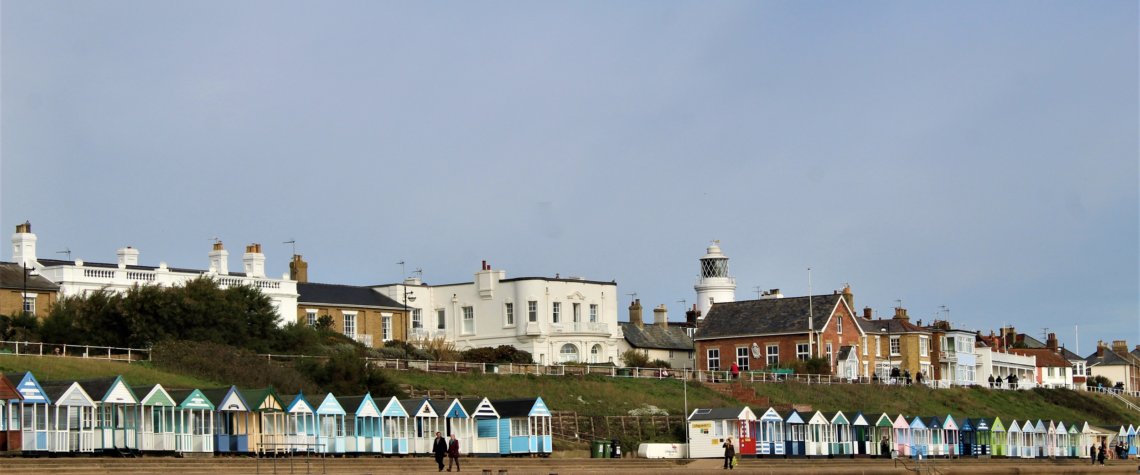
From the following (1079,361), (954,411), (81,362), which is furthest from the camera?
(1079,361)

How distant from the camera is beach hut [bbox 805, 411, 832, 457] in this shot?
6103 centimetres

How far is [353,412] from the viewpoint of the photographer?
159 feet

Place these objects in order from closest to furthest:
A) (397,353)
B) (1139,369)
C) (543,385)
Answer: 1. (543,385)
2. (397,353)
3. (1139,369)

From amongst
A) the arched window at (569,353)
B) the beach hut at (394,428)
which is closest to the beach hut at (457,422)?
the beach hut at (394,428)

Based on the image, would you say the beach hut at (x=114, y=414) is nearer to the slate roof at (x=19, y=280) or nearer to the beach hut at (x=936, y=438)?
the slate roof at (x=19, y=280)

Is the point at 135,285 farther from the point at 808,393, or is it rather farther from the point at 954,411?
the point at 954,411

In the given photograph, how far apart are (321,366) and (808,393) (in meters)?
25.1

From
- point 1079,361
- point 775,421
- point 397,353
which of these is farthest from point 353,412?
point 1079,361

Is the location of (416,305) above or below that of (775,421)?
above

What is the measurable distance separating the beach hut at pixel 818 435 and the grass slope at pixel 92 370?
21.3m

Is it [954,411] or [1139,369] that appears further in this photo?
[1139,369]

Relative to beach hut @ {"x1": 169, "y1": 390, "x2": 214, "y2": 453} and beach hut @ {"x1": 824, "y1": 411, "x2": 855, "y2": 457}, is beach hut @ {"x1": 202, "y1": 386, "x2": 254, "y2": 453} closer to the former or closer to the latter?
beach hut @ {"x1": 169, "y1": 390, "x2": 214, "y2": 453}

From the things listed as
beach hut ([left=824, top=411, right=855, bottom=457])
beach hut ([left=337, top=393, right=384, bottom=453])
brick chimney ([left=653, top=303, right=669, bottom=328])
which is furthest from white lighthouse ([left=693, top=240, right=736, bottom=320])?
beach hut ([left=337, top=393, right=384, bottom=453])

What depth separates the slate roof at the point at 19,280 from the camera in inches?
2586
